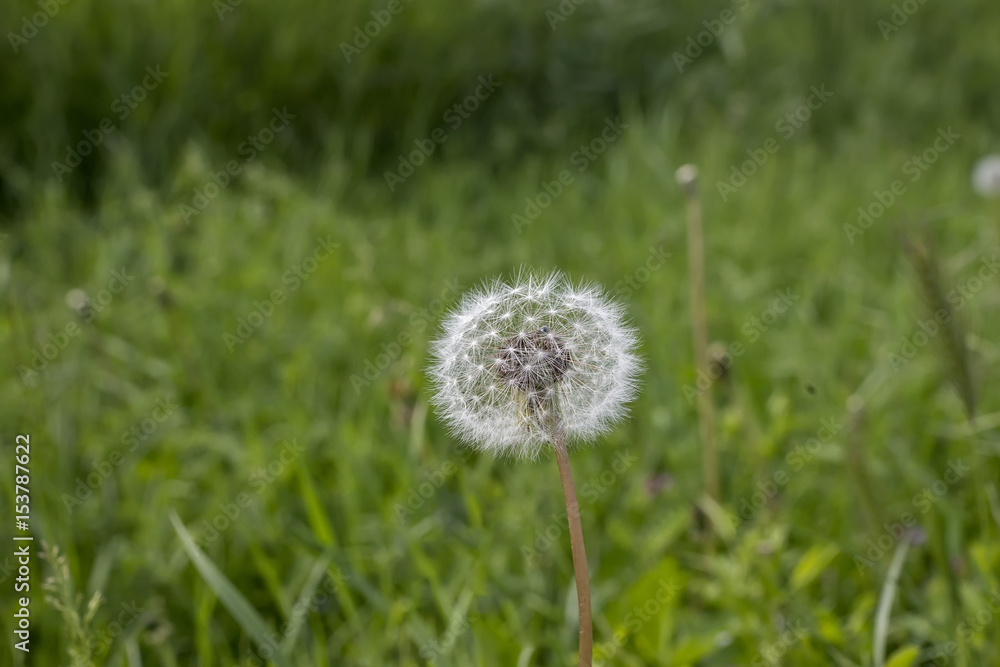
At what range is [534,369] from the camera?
4.13 feet

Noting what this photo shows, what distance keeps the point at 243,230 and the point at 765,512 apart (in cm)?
277

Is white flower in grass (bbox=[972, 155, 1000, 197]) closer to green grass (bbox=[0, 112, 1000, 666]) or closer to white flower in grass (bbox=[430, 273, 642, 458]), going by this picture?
green grass (bbox=[0, 112, 1000, 666])

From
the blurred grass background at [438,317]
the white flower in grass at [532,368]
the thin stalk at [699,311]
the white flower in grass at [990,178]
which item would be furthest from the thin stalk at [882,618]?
the white flower in grass at [990,178]

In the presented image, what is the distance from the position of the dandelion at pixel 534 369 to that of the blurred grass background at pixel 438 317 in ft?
2.09

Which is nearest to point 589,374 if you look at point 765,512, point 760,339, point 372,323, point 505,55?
point 765,512

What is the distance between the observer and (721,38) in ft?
21.3

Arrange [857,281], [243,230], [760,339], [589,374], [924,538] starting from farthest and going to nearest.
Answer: [243,230] < [857,281] < [760,339] < [924,538] < [589,374]

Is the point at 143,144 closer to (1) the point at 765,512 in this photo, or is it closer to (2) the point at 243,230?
(2) the point at 243,230

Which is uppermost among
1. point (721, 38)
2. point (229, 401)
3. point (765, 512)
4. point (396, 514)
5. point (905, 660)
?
point (721, 38)

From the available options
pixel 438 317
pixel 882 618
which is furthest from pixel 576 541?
pixel 438 317

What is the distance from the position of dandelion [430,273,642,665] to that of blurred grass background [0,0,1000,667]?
637mm

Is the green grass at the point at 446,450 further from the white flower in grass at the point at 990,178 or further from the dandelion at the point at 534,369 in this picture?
the dandelion at the point at 534,369

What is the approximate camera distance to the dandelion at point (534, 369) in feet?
4.15

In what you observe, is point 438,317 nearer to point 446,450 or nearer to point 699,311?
point 446,450
